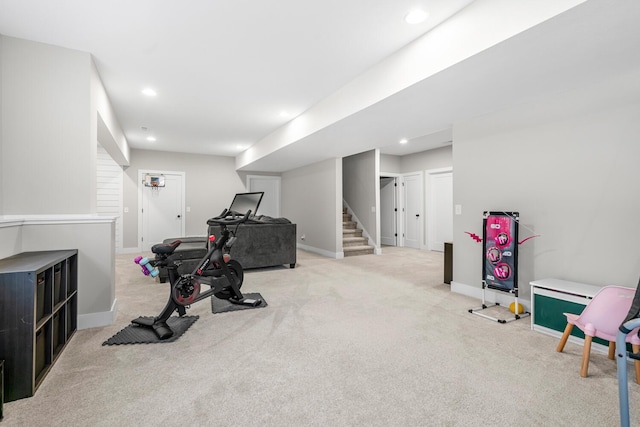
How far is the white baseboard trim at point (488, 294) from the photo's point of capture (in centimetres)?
321

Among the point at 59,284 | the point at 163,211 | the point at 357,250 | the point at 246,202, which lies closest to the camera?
the point at 59,284

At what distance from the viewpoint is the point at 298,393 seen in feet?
5.77

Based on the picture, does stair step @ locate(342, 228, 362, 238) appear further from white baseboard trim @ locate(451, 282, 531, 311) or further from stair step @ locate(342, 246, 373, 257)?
white baseboard trim @ locate(451, 282, 531, 311)

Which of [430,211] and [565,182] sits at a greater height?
[565,182]

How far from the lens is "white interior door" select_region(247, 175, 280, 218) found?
905cm

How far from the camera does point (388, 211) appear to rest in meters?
8.82

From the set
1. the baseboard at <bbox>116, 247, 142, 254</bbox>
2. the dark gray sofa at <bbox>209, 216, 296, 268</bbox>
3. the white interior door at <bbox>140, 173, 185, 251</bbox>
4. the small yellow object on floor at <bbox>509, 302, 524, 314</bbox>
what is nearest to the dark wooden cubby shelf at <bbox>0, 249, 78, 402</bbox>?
the dark gray sofa at <bbox>209, 216, 296, 268</bbox>

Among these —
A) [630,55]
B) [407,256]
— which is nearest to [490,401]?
[630,55]

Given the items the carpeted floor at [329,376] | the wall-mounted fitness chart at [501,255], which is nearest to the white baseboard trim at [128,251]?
the carpeted floor at [329,376]

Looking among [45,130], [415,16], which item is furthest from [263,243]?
[415,16]

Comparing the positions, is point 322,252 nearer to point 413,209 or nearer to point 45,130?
point 413,209

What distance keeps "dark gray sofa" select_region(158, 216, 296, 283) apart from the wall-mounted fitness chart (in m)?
3.10

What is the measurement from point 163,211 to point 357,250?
5133 mm

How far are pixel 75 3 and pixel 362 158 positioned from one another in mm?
6025
